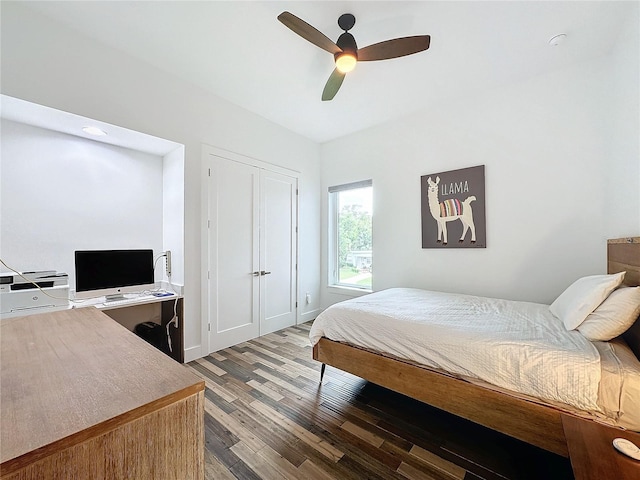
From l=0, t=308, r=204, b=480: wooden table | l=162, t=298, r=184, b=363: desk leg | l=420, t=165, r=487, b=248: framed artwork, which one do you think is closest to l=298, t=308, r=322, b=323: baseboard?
l=162, t=298, r=184, b=363: desk leg

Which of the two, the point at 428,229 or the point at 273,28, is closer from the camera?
the point at 273,28

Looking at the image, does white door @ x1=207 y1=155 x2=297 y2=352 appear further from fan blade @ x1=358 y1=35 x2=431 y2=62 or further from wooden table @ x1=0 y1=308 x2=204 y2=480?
wooden table @ x1=0 y1=308 x2=204 y2=480

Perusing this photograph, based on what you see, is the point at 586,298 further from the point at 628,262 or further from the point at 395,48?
the point at 395,48

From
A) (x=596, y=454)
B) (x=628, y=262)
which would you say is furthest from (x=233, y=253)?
(x=628, y=262)

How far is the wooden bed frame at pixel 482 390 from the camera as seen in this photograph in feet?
4.48

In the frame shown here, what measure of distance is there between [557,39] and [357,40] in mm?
1583

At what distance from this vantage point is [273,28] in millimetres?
2068

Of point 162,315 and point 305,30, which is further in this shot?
point 162,315

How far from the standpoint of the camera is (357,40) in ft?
7.18

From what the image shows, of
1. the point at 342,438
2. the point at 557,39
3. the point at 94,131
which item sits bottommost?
the point at 342,438

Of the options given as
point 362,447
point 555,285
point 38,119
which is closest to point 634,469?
point 362,447

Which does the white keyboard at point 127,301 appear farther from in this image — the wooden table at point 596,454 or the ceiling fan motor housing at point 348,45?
the wooden table at point 596,454

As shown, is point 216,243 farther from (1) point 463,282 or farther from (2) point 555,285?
(2) point 555,285

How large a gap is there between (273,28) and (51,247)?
2.74 metres
